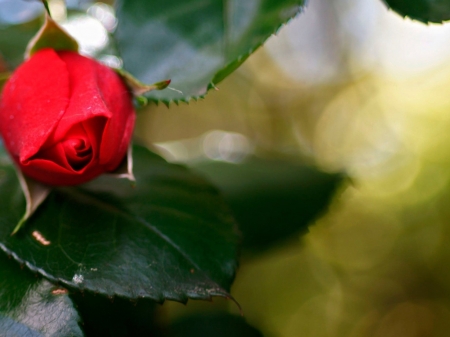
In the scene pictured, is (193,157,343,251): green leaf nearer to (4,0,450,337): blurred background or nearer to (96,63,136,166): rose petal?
(4,0,450,337): blurred background

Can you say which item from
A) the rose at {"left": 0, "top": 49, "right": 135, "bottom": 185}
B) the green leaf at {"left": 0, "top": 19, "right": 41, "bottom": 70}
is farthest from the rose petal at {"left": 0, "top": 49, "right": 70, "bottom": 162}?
the green leaf at {"left": 0, "top": 19, "right": 41, "bottom": 70}

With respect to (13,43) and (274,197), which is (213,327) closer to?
(274,197)

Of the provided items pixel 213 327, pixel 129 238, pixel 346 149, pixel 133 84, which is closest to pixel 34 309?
pixel 129 238

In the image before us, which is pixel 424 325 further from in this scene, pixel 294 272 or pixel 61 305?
pixel 61 305

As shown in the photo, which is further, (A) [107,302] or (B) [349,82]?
(B) [349,82]

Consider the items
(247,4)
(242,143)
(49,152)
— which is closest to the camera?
(49,152)

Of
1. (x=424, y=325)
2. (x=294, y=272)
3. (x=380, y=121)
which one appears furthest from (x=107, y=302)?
(x=380, y=121)
